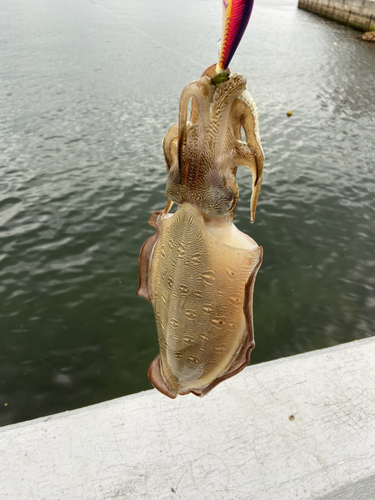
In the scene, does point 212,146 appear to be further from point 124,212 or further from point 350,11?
point 350,11

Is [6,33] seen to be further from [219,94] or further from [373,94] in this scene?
[219,94]

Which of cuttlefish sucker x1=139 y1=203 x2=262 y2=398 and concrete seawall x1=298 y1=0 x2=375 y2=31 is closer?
cuttlefish sucker x1=139 y1=203 x2=262 y2=398

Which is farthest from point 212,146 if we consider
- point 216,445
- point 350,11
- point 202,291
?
point 350,11

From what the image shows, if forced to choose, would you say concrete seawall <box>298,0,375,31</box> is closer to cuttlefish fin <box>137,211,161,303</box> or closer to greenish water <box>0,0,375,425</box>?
greenish water <box>0,0,375,425</box>

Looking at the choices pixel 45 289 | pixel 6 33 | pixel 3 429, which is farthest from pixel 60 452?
pixel 6 33

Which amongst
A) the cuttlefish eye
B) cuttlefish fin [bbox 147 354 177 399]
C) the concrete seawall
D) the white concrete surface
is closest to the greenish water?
the cuttlefish eye

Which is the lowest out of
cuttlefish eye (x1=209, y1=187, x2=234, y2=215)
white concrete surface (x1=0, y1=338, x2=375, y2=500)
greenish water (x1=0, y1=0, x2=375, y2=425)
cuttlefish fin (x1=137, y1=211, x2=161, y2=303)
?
greenish water (x1=0, y1=0, x2=375, y2=425)

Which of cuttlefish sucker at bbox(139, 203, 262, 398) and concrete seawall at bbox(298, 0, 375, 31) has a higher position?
concrete seawall at bbox(298, 0, 375, 31)

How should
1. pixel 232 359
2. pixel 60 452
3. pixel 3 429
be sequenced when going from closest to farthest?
pixel 232 359, pixel 60 452, pixel 3 429
